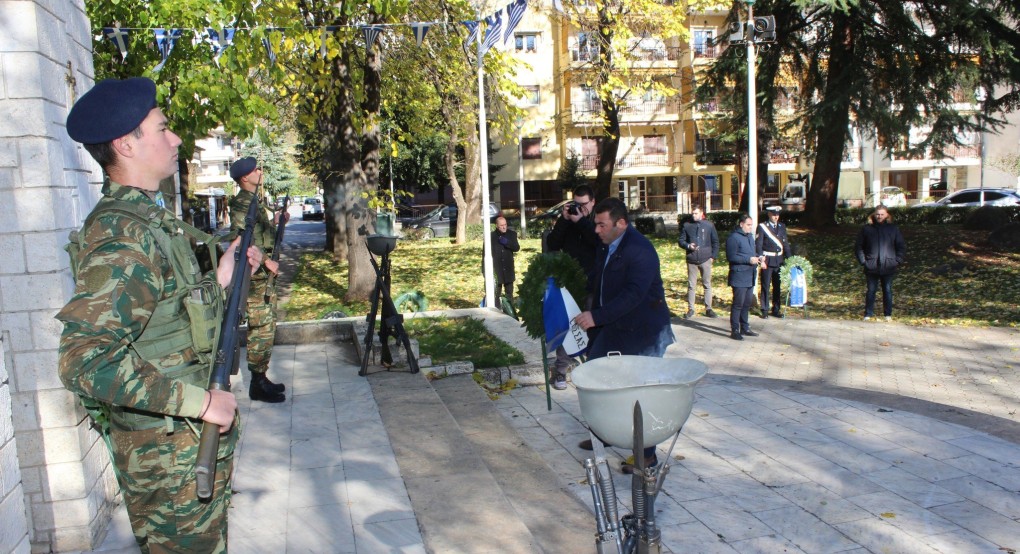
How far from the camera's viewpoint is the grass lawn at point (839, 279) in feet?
49.2

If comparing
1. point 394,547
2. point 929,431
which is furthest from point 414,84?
point 394,547

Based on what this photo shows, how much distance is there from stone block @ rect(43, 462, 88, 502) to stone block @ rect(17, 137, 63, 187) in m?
1.52

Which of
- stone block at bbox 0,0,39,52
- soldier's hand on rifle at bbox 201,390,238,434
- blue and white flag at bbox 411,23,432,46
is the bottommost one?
soldier's hand on rifle at bbox 201,390,238,434

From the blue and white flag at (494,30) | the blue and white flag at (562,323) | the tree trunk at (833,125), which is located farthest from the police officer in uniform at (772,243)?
the tree trunk at (833,125)

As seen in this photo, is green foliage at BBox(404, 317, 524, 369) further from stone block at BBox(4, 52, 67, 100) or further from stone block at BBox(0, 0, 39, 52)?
stone block at BBox(0, 0, 39, 52)

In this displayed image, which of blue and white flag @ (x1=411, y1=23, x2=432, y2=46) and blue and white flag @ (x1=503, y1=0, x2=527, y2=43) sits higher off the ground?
blue and white flag @ (x1=503, y1=0, x2=527, y2=43)

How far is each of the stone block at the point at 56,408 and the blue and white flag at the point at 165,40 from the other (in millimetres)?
6777

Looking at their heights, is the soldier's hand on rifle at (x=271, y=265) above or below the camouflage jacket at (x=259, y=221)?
below

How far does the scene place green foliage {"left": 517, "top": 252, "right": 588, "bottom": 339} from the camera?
22.1ft

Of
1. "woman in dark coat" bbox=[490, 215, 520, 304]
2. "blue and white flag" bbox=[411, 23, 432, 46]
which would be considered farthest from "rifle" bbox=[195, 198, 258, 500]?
"woman in dark coat" bbox=[490, 215, 520, 304]

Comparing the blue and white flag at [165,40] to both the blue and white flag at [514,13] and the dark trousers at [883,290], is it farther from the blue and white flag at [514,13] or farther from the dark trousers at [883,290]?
the dark trousers at [883,290]

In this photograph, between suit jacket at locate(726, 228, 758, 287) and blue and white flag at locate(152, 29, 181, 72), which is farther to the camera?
suit jacket at locate(726, 228, 758, 287)

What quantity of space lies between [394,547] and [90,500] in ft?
5.60

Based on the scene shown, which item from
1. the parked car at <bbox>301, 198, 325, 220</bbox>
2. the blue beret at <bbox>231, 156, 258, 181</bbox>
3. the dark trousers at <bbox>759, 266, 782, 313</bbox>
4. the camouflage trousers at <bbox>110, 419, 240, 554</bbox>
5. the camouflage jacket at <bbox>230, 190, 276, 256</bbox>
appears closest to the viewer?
the camouflage trousers at <bbox>110, 419, 240, 554</bbox>
